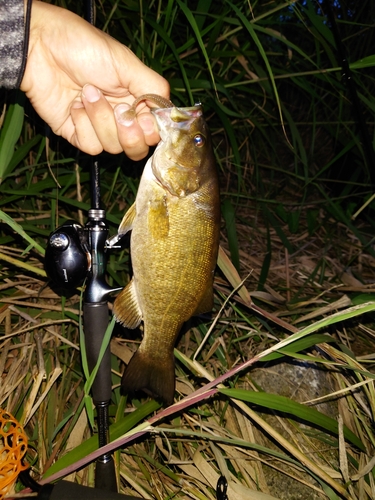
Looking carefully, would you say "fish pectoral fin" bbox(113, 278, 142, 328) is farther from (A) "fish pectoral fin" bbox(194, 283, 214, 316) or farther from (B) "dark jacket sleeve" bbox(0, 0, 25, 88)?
(B) "dark jacket sleeve" bbox(0, 0, 25, 88)

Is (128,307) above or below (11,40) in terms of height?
below

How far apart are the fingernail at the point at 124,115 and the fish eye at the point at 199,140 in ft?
0.79

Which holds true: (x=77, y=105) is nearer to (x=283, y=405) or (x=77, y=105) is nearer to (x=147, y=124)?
(x=147, y=124)

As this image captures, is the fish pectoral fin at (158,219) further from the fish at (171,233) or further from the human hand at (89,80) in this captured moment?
the human hand at (89,80)

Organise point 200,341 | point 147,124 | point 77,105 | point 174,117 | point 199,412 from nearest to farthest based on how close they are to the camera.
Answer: point 174,117, point 147,124, point 77,105, point 199,412, point 200,341

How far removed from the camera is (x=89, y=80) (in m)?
1.84

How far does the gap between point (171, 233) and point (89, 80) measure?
714mm

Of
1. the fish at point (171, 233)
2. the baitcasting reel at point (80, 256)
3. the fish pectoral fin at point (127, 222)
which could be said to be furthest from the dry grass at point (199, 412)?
the fish pectoral fin at point (127, 222)

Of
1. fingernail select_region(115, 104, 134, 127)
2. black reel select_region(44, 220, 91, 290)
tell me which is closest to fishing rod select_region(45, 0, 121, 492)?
black reel select_region(44, 220, 91, 290)

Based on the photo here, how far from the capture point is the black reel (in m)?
1.66

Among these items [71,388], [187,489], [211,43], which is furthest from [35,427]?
[211,43]

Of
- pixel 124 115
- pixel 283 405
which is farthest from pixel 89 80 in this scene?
pixel 283 405

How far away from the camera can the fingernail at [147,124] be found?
1.73 m

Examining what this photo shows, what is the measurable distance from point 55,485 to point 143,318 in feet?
1.99
